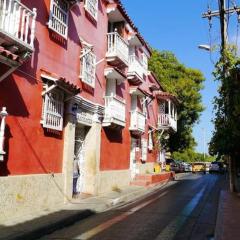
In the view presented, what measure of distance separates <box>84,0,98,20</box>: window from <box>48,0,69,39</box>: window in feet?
8.05

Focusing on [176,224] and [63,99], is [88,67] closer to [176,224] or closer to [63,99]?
[63,99]

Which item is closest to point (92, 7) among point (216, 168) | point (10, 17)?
point (10, 17)

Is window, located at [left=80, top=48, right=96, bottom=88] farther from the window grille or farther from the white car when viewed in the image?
the white car

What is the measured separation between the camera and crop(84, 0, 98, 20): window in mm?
17859

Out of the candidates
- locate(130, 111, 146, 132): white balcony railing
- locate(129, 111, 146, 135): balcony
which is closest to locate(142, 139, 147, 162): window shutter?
locate(129, 111, 146, 135): balcony

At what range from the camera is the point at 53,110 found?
555 inches

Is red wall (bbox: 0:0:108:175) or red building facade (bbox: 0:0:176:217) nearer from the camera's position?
red building facade (bbox: 0:0:176:217)

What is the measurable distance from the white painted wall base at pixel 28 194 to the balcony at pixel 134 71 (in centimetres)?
1111

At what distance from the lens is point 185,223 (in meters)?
12.2

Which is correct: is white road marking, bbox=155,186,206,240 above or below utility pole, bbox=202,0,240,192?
below

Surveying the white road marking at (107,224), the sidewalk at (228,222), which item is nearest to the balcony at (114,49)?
the white road marking at (107,224)

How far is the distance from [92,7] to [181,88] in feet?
91.9

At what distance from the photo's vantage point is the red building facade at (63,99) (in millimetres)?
11391

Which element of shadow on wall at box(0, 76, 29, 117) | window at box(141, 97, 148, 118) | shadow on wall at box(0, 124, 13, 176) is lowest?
shadow on wall at box(0, 124, 13, 176)
